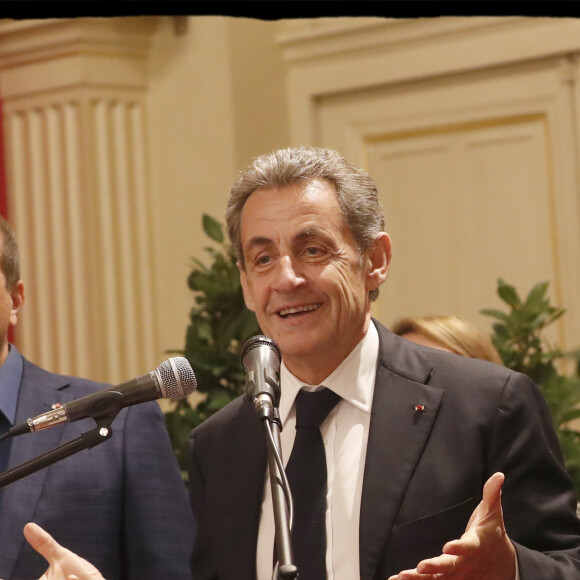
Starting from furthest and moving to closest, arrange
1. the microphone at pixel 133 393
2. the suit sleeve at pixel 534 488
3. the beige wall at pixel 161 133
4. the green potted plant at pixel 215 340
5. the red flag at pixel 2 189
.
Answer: the red flag at pixel 2 189, the beige wall at pixel 161 133, the green potted plant at pixel 215 340, the suit sleeve at pixel 534 488, the microphone at pixel 133 393

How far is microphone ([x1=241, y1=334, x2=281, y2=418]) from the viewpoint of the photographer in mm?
1609

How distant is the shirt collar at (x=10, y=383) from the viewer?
2438 millimetres

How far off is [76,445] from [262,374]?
0.30 meters

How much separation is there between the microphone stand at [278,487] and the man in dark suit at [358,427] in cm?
39

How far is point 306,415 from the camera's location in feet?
6.68

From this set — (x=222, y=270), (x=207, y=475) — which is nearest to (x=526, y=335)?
(x=222, y=270)

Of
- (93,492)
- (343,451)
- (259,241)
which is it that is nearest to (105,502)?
(93,492)

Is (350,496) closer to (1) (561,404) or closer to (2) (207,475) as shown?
(2) (207,475)

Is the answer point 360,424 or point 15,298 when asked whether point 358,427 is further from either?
point 15,298

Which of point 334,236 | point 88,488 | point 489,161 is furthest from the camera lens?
point 489,161

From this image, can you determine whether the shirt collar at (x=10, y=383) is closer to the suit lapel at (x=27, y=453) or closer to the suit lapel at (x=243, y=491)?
the suit lapel at (x=27, y=453)

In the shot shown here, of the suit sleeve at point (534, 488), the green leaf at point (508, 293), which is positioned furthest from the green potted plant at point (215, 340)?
the suit sleeve at point (534, 488)

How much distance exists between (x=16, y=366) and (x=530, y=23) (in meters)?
2.78

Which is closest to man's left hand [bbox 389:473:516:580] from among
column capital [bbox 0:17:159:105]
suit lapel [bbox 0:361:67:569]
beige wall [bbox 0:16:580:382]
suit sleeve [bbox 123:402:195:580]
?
suit sleeve [bbox 123:402:195:580]
